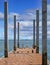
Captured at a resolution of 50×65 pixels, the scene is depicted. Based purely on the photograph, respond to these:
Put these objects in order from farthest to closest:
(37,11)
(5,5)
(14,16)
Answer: (14,16), (37,11), (5,5)

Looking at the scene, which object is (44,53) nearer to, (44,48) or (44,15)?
(44,48)

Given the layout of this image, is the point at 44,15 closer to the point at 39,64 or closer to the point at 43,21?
the point at 43,21

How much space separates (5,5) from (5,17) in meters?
0.98

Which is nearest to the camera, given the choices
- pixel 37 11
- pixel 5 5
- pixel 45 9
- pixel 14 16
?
pixel 45 9

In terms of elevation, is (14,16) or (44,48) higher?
(14,16)

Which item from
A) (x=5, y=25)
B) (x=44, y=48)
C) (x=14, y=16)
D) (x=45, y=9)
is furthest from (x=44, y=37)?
(x=14, y=16)

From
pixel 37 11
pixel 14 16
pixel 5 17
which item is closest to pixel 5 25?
pixel 5 17

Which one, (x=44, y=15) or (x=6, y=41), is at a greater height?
(x=44, y=15)

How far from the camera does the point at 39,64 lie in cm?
1298

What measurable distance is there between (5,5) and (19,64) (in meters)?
5.86

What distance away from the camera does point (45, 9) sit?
41.8 feet

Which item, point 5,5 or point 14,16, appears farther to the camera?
point 14,16

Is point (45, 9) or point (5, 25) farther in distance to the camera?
point (5, 25)

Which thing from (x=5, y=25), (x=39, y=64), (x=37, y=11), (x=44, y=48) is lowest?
(x=39, y=64)
